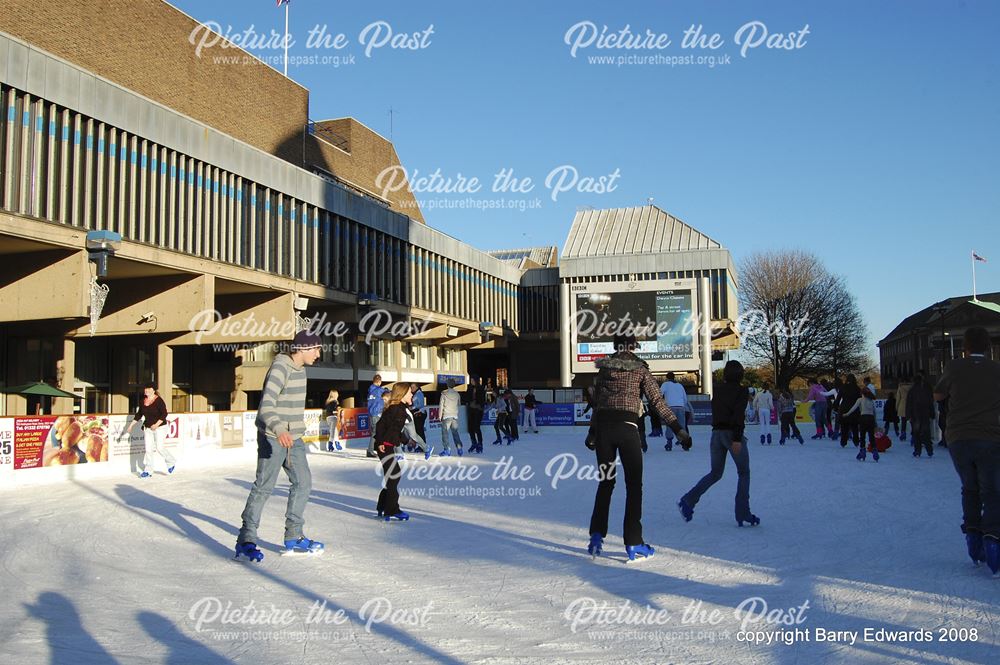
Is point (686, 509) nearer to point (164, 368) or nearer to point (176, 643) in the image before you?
point (176, 643)

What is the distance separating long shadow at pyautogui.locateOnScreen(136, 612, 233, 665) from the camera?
4.09m

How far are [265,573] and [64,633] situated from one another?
5.58 ft

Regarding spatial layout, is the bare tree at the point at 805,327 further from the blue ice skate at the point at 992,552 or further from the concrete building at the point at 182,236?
the blue ice skate at the point at 992,552

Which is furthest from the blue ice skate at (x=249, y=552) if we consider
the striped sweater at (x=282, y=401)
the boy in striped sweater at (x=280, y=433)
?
the striped sweater at (x=282, y=401)

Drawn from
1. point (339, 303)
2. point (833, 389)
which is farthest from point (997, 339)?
point (339, 303)

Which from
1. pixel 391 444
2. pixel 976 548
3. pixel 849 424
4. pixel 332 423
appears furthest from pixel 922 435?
pixel 332 423

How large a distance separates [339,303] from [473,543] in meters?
26.7

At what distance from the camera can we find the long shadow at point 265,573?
13.8 feet

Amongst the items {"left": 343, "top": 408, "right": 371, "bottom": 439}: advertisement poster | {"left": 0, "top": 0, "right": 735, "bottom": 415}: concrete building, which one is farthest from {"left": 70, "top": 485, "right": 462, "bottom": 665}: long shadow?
{"left": 343, "top": 408, "right": 371, "bottom": 439}: advertisement poster

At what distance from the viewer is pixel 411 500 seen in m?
10.5

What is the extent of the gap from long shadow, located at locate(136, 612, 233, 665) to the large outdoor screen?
94.4 feet

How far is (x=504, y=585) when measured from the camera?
18.6 feet

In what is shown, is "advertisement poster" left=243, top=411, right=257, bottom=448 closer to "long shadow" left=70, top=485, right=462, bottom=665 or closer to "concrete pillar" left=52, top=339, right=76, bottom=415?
"concrete pillar" left=52, top=339, right=76, bottom=415

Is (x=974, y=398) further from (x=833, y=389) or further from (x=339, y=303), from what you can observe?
(x=339, y=303)
